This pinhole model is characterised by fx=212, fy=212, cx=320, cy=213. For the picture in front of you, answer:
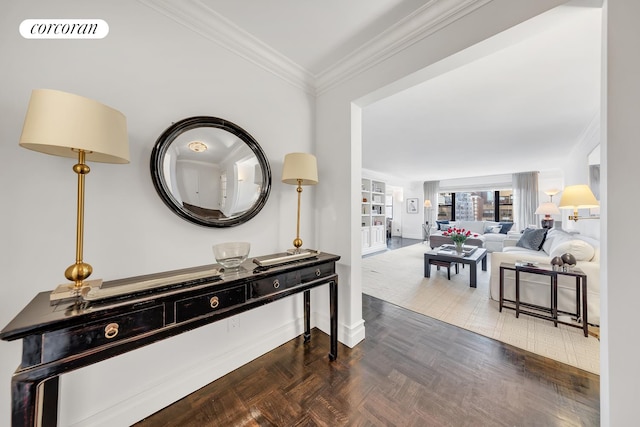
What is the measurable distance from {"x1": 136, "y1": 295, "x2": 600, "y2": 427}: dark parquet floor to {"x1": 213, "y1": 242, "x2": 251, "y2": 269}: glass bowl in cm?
91

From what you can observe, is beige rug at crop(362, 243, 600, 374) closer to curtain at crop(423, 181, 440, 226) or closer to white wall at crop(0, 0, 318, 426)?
white wall at crop(0, 0, 318, 426)

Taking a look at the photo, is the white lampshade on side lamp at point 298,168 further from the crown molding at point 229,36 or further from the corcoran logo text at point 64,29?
the corcoran logo text at point 64,29

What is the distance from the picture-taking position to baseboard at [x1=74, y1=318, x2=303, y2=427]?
121 cm

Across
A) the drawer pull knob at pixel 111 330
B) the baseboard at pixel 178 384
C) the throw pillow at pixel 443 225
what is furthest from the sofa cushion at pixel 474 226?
the drawer pull knob at pixel 111 330

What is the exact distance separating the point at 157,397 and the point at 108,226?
3.64ft

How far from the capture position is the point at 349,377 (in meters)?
1.60

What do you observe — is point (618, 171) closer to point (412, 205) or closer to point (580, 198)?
point (580, 198)

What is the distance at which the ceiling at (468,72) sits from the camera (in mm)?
1457

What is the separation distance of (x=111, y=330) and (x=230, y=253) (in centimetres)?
66

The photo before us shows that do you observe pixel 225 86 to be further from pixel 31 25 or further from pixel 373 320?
pixel 373 320

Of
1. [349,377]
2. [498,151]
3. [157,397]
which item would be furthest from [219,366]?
[498,151]

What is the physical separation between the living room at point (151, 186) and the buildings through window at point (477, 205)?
879cm

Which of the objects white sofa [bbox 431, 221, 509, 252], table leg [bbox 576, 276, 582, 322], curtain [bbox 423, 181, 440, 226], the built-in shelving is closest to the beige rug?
table leg [bbox 576, 276, 582, 322]

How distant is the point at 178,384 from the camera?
1418 mm
